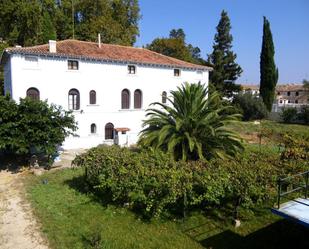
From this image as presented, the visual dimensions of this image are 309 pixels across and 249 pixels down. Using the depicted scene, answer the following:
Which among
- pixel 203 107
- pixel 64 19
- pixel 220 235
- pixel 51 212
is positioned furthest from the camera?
pixel 64 19

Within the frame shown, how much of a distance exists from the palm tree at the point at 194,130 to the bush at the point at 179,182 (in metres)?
2.51

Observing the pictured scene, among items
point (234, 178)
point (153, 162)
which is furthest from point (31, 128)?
point (234, 178)

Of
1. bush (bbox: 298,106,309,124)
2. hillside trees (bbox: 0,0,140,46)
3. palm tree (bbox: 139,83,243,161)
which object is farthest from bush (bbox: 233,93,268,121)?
palm tree (bbox: 139,83,243,161)

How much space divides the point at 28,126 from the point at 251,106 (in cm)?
2982

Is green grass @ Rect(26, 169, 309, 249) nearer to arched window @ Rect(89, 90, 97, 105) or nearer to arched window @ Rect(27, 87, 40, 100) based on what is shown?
arched window @ Rect(27, 87, 40, 100)

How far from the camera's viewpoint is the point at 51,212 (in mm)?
11422

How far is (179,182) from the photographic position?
32.6ft

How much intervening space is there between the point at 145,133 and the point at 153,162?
4.50m

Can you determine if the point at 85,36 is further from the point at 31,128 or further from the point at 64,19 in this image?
the point at 31,128

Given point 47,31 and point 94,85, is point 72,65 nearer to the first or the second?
point 94,85

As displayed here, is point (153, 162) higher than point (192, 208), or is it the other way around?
point (153, 162)

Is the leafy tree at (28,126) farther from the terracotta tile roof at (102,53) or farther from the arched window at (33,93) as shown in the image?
the terracotta tile roof at (102,53)

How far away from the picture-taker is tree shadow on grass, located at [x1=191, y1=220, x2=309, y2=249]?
30.6 ft

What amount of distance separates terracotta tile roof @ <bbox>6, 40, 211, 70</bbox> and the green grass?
1330cm
